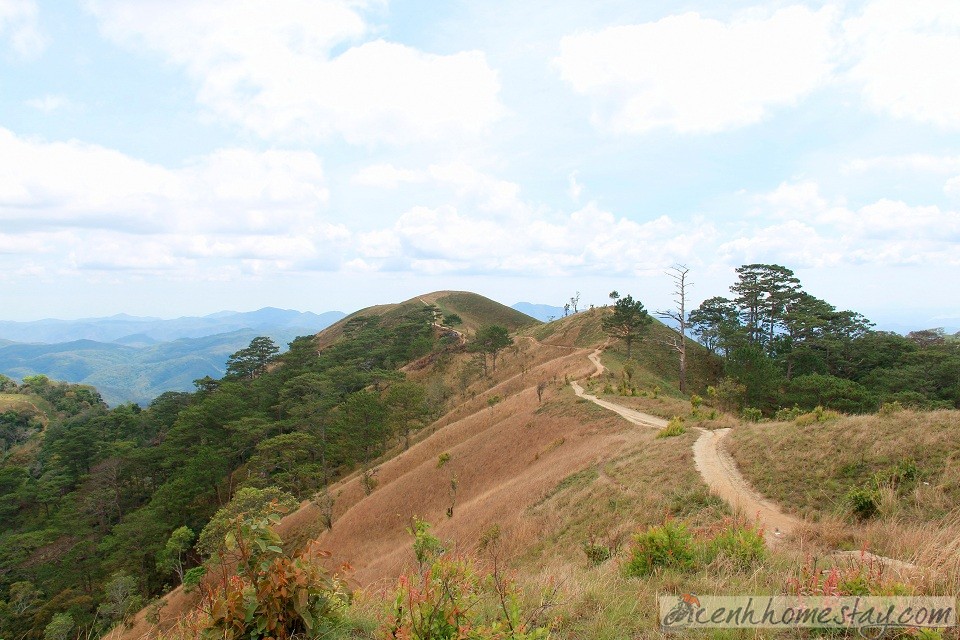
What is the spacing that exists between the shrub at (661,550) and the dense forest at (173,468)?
2588cm

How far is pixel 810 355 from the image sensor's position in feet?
148

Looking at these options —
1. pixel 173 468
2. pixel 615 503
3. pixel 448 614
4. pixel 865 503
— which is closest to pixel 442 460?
pixel 615 503

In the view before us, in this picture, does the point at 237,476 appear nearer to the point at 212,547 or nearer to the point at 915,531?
the point at 212,547

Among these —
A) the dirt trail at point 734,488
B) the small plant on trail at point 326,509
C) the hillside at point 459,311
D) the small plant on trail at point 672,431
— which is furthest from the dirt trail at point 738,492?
the hillside at point 459,311

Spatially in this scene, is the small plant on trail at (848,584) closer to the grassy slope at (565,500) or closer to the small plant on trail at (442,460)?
the grassy slope at (565,500)

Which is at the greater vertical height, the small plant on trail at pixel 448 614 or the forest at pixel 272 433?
the small plant on trail at pixel 448 614

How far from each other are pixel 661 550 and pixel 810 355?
51092 millimetres

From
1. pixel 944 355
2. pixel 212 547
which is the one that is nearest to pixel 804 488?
pixel 212 547

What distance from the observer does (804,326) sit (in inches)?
1886

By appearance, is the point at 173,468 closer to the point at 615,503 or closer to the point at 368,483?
the point at 368,483
